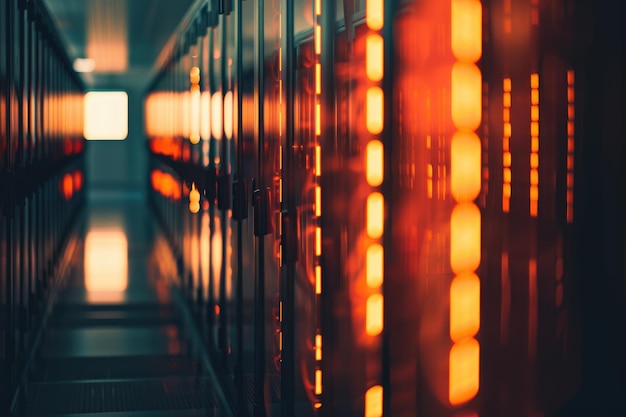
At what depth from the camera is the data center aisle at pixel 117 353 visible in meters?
4.12

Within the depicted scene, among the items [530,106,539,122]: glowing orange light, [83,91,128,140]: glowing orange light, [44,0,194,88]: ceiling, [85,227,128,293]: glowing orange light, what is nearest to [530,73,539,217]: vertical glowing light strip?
[530,106,539,122]: glowing orange light

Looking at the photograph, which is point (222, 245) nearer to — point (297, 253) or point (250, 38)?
point (250, 38)

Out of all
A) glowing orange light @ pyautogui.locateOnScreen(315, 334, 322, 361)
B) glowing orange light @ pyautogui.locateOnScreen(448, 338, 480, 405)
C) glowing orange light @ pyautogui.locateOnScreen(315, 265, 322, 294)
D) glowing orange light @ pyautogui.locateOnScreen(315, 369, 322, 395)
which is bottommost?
glowing orange light @ pyautogui.locateOnScreen(315, 369, 322, 395)

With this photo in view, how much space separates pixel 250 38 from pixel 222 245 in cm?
136

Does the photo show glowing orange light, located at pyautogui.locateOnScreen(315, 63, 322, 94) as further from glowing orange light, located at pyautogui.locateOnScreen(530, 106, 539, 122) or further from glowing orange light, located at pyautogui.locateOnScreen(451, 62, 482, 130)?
glowing orange light, located at pyautogui.locateOnScreen(530, 106, 539, 122)

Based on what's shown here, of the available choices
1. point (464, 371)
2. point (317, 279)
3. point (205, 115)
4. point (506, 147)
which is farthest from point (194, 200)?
point (506, 147)

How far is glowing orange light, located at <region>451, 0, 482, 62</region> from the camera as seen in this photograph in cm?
150

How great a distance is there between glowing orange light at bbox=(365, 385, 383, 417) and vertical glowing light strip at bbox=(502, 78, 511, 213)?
2.32 ft

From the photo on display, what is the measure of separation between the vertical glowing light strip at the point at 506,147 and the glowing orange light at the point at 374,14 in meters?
0.56

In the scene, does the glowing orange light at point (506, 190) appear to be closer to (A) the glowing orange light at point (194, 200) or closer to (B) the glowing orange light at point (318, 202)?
(B) the glowing orange light at point (318, 202)

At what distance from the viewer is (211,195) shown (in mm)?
4754

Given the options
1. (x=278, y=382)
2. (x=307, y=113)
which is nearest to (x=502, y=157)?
(x=307, y=113)

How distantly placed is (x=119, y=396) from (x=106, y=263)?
4.97m

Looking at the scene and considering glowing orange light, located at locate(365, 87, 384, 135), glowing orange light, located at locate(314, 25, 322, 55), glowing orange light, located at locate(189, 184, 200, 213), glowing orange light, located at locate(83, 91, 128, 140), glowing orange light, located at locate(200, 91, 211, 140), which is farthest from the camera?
glowing orange light, located at locate(83, 91, 128, 140)
